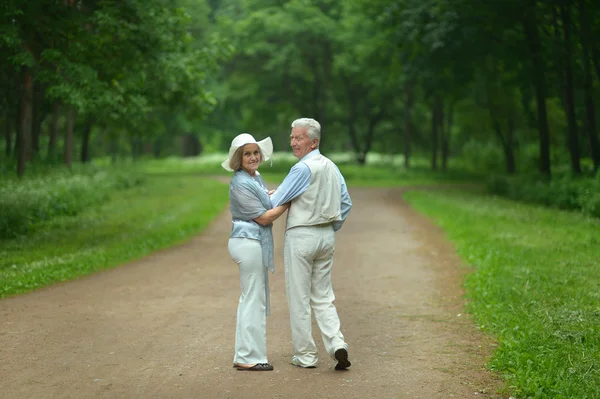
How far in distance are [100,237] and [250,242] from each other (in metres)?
10.2

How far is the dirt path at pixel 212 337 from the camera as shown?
6445 millimetres

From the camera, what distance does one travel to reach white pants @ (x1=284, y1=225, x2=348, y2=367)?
6.99 meters

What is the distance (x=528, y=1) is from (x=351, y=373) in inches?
852

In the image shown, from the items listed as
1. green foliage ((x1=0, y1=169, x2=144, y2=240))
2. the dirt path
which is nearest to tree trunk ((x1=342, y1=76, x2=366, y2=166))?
green foliage ((x1=0, y1=169, x2=144, y2=240))

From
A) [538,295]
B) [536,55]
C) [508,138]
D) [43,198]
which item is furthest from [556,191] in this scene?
[508,138]

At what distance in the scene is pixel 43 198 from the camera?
19.9m

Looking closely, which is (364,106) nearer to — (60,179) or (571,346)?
(60,179)

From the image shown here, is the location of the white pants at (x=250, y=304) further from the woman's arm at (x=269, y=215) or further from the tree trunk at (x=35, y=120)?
the tree trunk at (x=35, y=120)

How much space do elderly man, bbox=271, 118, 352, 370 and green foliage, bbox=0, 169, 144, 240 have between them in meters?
10.7

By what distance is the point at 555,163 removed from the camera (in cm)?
4244

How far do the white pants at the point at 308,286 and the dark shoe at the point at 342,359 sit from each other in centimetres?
12

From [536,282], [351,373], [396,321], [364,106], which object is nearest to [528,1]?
[536,282]

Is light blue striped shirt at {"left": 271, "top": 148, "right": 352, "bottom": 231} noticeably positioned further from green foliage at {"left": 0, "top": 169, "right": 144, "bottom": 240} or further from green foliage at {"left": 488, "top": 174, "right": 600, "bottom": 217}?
green foliage at {"left": 488, "top": 174, "right": 600, "bottom": 217}

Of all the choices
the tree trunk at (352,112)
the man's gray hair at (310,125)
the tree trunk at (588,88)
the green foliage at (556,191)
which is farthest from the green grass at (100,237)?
the tree trunk at (352,112)
